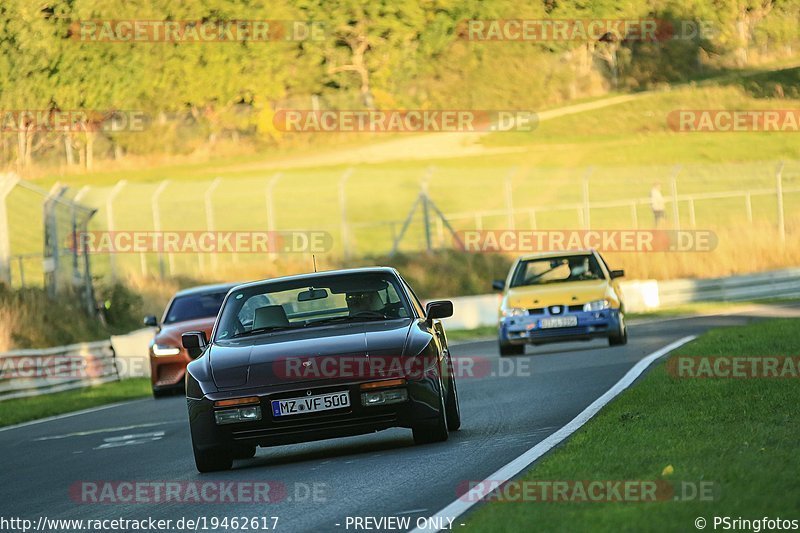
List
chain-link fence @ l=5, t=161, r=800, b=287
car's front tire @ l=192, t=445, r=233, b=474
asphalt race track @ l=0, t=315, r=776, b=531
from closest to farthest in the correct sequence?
asphalt race track @ l=0, t=315, r=776, b=531
car's front tire @ l=192, t=445, r=233, b=474
chain-link fence @ l=5, t=161, r=800, b=287

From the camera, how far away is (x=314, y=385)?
1095cm

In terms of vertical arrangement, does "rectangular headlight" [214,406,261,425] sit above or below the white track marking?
above

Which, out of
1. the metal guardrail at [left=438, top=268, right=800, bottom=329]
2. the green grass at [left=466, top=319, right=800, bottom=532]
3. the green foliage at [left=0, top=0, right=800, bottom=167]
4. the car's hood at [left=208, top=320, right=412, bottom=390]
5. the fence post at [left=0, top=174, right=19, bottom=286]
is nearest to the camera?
the green grass at [left=466, top=319, right=800, bottom=532]

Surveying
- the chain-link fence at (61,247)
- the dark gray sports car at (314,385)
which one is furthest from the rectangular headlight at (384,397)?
the chain-link fence at (61,247)

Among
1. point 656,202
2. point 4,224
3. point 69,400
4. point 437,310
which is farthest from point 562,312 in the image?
point 656,202

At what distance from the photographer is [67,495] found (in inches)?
431

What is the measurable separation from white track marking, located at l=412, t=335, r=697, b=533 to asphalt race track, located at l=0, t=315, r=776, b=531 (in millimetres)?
125

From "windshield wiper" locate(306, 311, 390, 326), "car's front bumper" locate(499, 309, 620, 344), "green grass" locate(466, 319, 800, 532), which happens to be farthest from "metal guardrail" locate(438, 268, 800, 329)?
"windshield wiper" locate(306, 311, 390, 326)

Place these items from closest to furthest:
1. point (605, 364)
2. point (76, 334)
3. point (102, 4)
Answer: point (605, 364) → point (76, 334) → point (102, 4)

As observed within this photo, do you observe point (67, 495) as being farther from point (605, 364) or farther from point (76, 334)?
point (76, 334)

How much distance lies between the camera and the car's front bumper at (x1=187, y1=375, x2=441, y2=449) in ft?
35.9

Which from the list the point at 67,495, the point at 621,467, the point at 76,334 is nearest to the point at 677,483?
the point at 621,467

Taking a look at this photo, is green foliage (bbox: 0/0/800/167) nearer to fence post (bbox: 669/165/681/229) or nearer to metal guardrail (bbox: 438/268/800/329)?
fence post (bbox: 669/165/681/229)

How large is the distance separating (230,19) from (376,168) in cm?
1115
